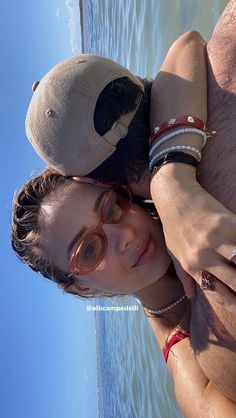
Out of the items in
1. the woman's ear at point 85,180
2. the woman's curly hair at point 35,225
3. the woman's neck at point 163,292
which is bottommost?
the woman's neck at point 163,292

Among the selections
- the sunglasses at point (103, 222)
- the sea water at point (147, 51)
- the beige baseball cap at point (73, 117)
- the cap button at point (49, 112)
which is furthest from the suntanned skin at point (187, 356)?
the sea water at point (147, 51)

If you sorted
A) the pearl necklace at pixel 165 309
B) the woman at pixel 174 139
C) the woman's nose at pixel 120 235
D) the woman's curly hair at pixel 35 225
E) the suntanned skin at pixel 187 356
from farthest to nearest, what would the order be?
1. the pearl necklace at pixel 165 309
2. the woman's curly hair at pixel 35 225
3. the woman's nose at pixel 120 235
4. the suntanned skin at pixel 187 356
5. the woman at pixel 174 139

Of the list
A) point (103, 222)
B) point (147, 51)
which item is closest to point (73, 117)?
point (103, 222)

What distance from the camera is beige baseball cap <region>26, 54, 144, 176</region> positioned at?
179cm

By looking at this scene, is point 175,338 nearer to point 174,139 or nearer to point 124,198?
point 124,198

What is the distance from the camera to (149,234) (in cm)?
200

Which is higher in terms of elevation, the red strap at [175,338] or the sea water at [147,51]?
the red strap at [175,338]

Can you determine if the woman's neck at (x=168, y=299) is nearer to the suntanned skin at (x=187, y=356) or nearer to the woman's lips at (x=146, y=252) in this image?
the suntanned skin at (x=187, y=356)

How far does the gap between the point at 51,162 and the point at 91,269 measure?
1.33ft

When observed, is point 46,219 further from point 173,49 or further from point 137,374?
point 137,374

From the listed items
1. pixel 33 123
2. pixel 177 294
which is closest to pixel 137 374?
pixel 177 294

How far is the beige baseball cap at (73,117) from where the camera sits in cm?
179

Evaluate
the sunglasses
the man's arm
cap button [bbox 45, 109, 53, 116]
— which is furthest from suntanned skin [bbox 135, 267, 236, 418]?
cap button [bbox 45, 109, 53, 116]

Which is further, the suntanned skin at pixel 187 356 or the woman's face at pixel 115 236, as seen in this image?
the woman's face at pixel 115 236
